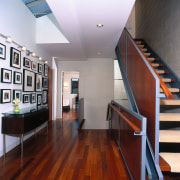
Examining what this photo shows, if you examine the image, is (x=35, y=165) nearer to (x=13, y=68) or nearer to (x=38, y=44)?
(x=13, y=68)

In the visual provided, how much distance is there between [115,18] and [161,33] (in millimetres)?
1637

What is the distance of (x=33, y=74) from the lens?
13.9 feet

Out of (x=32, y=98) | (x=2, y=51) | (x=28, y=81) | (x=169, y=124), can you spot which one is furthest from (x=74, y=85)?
(x=169, y=124)

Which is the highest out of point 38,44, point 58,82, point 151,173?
point 38,44

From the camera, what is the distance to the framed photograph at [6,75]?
289 cm

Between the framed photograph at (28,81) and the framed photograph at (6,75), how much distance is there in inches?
23.5

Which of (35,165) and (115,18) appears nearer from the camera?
(35,165)

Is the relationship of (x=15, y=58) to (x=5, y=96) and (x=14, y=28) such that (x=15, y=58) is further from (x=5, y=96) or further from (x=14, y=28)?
(x=5, y=96)

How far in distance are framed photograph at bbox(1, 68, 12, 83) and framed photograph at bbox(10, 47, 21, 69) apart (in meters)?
0.19

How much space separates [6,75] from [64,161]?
6.61ft

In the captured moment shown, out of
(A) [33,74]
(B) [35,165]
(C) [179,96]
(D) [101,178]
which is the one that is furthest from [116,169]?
(A) [33,74]

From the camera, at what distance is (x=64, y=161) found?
8.98 feet

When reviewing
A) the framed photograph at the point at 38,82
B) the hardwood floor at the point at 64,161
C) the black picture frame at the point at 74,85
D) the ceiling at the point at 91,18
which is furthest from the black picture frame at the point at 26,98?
the black picture frame at the point at 74,85

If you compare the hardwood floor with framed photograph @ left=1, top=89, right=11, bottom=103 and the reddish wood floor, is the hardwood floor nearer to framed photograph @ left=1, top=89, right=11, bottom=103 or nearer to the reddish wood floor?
the reddish wood floor
